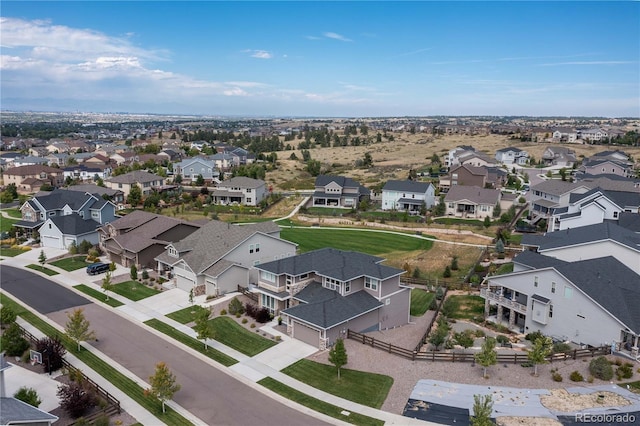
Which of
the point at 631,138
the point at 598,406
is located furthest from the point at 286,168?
the point at 631,138

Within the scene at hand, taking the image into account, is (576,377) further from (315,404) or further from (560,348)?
(315,404)

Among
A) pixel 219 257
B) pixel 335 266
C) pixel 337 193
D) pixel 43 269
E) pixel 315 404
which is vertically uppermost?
pixel 335 266

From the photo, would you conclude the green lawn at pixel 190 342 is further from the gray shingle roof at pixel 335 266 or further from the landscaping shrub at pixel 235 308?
the gray shingle roof at pixel 335 266

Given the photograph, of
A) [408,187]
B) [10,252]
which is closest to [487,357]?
[10,252]

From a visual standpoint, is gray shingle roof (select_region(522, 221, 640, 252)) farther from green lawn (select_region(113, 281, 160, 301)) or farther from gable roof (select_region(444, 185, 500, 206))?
green lawn (select_region(113, 281, 160, 301))

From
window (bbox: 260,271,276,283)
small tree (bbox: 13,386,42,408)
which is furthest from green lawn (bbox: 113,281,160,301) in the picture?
small tree (bbox: 13,386,42,408)

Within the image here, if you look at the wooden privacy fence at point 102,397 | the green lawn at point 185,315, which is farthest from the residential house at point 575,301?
the wooden privacy fence at point 102,397

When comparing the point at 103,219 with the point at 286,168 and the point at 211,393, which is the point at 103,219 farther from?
the point at 286,168
